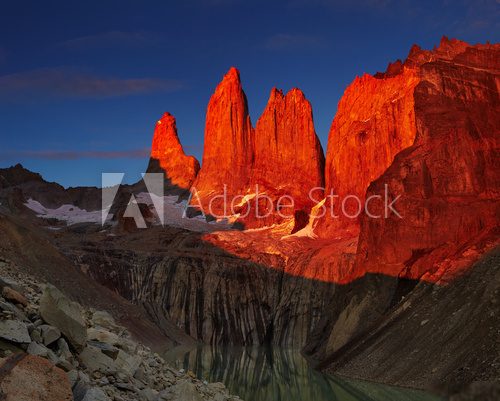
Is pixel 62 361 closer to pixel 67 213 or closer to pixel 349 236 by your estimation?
pixel 349 236

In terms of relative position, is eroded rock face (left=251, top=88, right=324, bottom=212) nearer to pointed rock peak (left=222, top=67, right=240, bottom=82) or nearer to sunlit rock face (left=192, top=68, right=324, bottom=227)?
sunlit rock face (left=192, top=68, right=324, bottom=227)

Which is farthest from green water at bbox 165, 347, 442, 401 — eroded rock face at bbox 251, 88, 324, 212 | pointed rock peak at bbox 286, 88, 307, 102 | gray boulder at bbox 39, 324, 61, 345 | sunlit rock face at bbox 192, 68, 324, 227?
pointed rock peak at bbox 286, 88, 307, 102

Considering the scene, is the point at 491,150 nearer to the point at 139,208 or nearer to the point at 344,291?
the point at 344,291

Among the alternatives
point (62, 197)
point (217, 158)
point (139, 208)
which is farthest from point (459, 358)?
point (62, 197)

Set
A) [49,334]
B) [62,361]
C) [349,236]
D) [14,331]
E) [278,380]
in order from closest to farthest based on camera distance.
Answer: [14,331]
[62,361]
[49,334]
[278,380]
[349,236]

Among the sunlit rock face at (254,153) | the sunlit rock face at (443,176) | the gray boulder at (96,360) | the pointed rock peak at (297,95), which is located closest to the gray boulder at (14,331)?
the gray boulder at (96,360)

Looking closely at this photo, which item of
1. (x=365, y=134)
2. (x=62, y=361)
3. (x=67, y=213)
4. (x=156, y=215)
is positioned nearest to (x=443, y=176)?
(x=365, y=134)

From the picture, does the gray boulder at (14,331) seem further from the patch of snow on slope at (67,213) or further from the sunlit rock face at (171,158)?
the sunlit rock face at (171,158)

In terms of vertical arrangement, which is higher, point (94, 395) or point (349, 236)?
point (349, 236)
